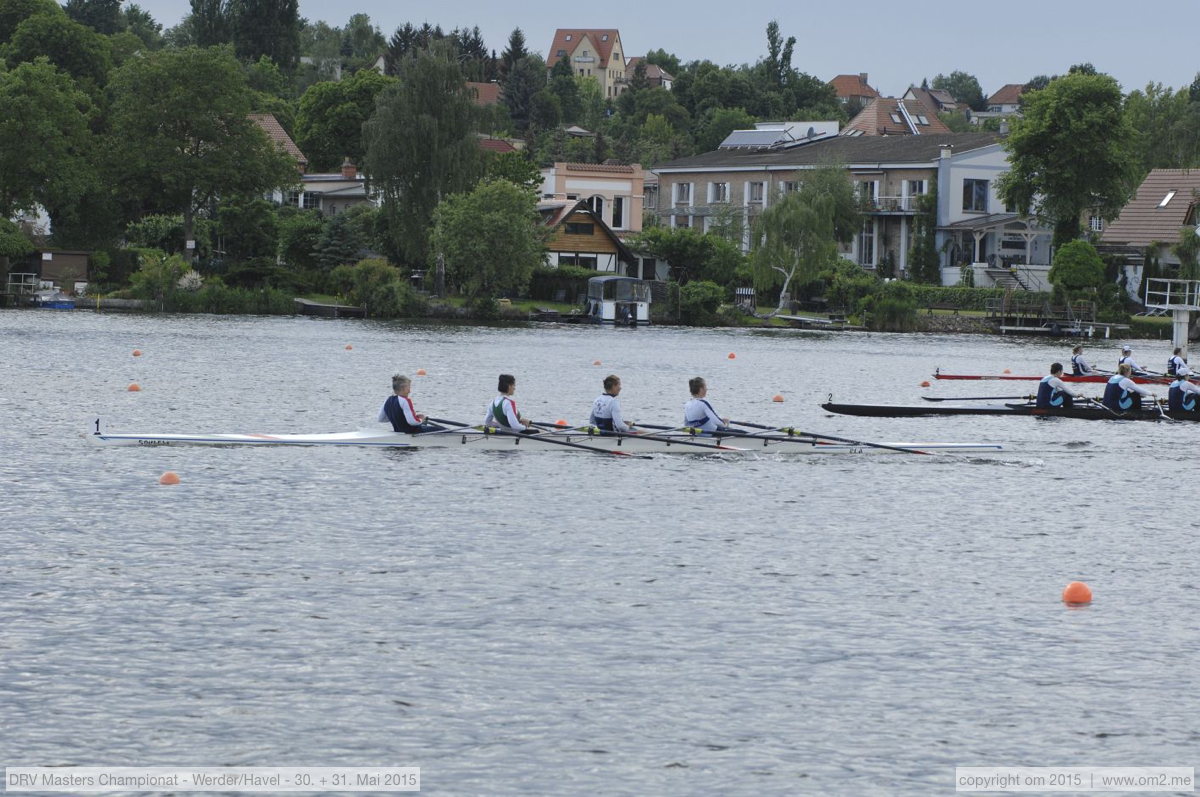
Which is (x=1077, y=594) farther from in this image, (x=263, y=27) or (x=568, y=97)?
(x=568, y=97)

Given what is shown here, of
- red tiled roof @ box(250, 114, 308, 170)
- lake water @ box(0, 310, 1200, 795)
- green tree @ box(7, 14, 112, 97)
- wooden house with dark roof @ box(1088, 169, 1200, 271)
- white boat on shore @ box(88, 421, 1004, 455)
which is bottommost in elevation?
lake water @ box(0, 310, 1200, 795)

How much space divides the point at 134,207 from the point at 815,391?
204 ft

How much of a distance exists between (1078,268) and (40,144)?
60387 mm

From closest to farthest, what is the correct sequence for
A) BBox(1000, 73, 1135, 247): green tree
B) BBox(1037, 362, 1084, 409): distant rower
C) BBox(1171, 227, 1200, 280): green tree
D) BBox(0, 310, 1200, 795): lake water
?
1. BBox(0, 310, 1200, 795): lake water
2. BBox(1037, 362, 1084, 409): distant rower
3. BBox(1171, 227, 1200, 280): green tree
4. BBox(1000, 73, 1135, 247): green tree

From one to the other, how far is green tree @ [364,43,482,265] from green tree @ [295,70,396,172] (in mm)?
33454

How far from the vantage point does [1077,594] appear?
695 inches

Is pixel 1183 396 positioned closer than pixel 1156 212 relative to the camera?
Yes

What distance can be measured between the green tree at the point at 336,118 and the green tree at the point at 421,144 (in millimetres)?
33454

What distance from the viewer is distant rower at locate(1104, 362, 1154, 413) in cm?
3447

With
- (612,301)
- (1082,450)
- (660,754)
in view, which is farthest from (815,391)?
(612,301)

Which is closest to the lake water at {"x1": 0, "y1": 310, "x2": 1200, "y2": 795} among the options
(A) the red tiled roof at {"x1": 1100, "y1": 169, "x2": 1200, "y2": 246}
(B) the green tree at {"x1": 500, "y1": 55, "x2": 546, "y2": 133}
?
(A) the red tiled roof at {"x1": 1100, "y1": 169, "x2": 1200, "y2": 246}

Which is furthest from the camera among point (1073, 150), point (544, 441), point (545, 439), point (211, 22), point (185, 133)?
point (211, 22)

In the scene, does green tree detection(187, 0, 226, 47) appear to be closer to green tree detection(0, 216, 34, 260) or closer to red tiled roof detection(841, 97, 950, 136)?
red tiled roof detection(841, 97, 950, 136)

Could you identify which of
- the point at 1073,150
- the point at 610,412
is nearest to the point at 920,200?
the point at 1073,150
